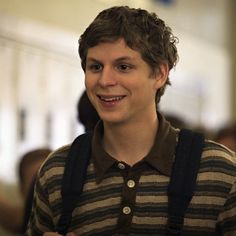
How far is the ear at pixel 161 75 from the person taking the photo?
139 centimetres

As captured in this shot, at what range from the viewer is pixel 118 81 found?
4.33 feet

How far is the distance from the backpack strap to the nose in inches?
9.2

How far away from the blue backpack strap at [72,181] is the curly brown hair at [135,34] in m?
0.24

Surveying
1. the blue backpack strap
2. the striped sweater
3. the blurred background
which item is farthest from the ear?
the blurred background

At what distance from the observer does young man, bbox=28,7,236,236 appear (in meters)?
1.33

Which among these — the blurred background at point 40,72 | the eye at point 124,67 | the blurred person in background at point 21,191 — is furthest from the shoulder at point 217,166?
the blurred background at point 40,72

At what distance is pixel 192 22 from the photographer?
414 centimetres

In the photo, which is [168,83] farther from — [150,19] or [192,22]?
[192,22]

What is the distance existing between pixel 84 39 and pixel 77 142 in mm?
265

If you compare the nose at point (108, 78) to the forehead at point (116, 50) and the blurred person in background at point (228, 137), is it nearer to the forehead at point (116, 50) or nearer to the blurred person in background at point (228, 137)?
the forehead at point (116, 50)

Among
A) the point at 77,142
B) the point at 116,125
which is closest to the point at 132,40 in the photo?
the point at 116,125

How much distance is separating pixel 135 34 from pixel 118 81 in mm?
117

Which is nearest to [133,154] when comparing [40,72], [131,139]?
[131,139]

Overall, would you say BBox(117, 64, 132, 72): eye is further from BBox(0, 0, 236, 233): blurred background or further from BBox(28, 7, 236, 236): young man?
BBox(0, 0, 236, 233): blurred background
